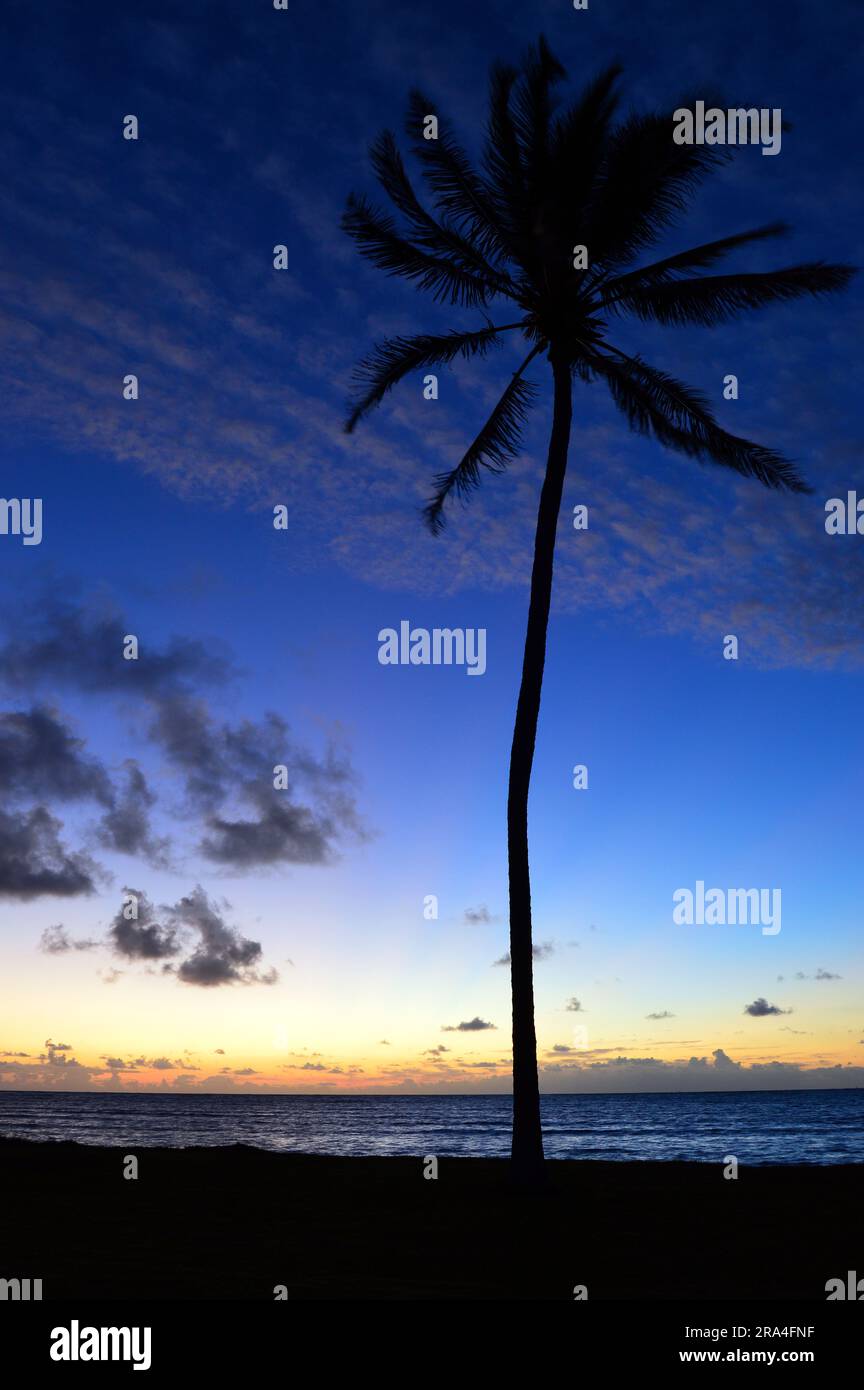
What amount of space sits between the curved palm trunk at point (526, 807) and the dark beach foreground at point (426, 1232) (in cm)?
94

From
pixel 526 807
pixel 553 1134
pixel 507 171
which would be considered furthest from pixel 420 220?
pixel 553 1134

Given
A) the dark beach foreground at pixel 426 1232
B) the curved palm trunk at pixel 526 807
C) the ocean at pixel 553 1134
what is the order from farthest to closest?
the ocean at pixel 553 1134, the curved palm trunk at pixel 526 807, the dark beach foreground at pixel 426 1232

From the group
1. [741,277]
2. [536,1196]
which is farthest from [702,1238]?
A: [741,277]

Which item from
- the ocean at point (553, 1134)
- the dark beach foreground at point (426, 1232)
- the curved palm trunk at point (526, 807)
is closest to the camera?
the dark beach foreground at point (426, 1232)

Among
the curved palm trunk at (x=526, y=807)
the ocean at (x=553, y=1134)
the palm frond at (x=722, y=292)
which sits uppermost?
the palm frond at (x=722, y=292)

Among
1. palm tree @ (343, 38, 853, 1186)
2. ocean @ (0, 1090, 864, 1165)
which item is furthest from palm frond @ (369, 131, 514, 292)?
ocean @ (0, 1090, 864, 1165)

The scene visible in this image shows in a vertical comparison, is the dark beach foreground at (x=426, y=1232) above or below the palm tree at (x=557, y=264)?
below

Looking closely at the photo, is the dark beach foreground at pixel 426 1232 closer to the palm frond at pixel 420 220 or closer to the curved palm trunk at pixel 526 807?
the curved palm trunk at pixel 526 807

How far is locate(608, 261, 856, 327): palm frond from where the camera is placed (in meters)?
16.7

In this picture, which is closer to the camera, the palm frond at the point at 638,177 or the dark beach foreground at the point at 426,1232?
the dark beach foreground at the point at 426,1232

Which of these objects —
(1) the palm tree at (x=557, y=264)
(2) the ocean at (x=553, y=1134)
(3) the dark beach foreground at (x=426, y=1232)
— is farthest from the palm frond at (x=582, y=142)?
(2) the ocean at (x=553, y=1134)

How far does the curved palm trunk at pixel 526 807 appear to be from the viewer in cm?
1491

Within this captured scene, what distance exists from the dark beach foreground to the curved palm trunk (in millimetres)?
943
